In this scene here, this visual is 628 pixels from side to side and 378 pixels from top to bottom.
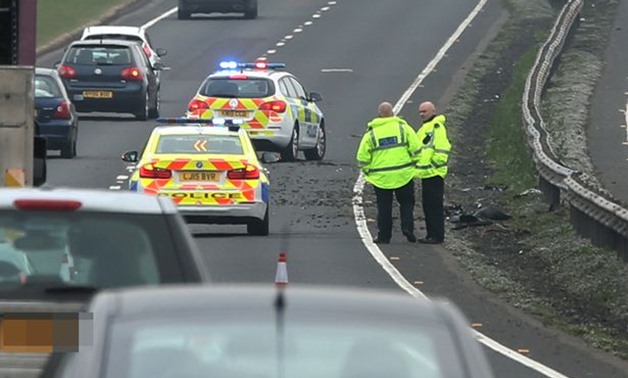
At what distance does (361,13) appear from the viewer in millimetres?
63250

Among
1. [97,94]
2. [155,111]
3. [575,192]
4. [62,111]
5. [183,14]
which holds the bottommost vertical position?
[183,14]

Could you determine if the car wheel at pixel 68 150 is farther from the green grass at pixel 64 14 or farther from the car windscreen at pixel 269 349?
the car windscreen at pixel 269 349

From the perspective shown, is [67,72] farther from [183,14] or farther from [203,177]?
[183,14]

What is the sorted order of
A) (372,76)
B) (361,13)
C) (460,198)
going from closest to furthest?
(460,198) → (372,76) → (361,13)

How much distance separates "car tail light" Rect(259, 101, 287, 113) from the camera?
3522 centimetres

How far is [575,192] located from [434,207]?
2.38m

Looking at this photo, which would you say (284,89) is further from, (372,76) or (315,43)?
(315,43)

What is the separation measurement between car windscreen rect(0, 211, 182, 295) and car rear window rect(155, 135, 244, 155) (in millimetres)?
16003

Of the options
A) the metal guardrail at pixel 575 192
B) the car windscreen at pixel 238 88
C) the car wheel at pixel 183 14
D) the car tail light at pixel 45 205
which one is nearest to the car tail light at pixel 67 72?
the car windscreen at pixel 238 88

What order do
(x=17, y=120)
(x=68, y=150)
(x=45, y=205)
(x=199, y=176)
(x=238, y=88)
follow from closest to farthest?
1. (x=45, y=205)
2. (x=17, y=120)
3. (x=199, y=176)
4. (x=68, y=150)
5. (x=238, y=88)

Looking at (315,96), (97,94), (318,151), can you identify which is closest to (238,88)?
(315,96)

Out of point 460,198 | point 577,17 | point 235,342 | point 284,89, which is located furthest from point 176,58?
point 235,342

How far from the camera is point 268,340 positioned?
648 centimetres

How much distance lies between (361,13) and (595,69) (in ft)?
62.2
